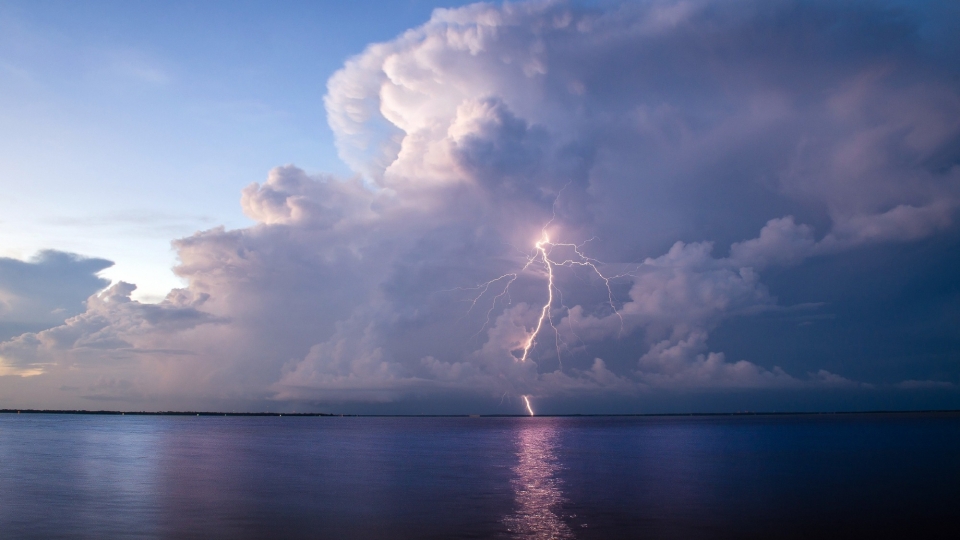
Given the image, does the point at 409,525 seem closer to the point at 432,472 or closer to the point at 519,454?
the point at 432,472

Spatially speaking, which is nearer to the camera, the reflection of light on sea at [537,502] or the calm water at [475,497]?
the reflection of light on sea at [537,502]

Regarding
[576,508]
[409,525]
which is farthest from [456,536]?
[576,508]

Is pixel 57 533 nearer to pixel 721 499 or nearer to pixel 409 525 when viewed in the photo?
pixel 409 525

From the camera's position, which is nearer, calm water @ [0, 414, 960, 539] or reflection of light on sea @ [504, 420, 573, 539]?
reflection of light on sea @ [504, 420, 573, 539]

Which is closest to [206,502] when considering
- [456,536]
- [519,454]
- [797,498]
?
[456,536]

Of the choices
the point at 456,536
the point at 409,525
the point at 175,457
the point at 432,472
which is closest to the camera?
the point at 456,536

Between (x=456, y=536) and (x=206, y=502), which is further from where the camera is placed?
(x=206, y=502)

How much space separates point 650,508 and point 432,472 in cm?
2141

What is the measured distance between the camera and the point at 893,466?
179 feet

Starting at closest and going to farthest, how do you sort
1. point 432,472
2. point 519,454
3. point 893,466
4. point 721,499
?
point 721,499 < point 432,472 < point 893,466 < point 519,454

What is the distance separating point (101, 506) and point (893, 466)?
59395 millimetres

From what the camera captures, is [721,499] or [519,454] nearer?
[721,499]

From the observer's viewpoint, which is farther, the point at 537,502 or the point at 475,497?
the point at 475,497

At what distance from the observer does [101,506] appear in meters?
32.4
